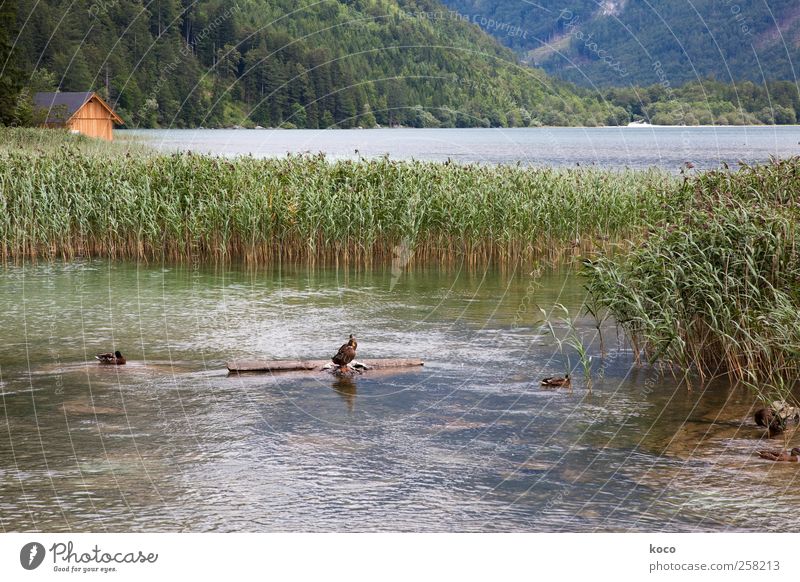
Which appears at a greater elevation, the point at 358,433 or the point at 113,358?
the point at 113,358

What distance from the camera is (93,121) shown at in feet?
246

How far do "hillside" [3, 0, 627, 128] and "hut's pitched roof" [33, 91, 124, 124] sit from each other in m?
2.19

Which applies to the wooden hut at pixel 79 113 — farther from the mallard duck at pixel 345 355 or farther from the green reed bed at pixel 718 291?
the green reed bed at pixel 718 291

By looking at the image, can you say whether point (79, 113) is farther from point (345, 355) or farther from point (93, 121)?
point (345, 355)

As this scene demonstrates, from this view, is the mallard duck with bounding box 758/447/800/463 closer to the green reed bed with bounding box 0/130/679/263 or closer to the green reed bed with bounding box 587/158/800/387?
the green reed bed with bounding box 587/158/800/387

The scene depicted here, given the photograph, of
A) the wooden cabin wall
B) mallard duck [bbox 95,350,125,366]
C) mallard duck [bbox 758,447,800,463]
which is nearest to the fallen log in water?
mallard duck [bbox 95,350,125,366]

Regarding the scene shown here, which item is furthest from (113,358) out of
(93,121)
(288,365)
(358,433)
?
(93,121)

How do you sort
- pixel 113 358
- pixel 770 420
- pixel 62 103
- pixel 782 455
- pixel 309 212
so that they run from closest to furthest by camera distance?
pixel 782 455 < pixel 770 420 < pixel 113 358 < pixel 309 212 < pixel 62 103

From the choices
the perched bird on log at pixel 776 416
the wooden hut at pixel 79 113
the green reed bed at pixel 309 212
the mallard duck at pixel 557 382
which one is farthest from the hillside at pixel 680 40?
the perched bird on log at pixel 776 416

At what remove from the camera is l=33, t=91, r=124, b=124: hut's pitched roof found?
69.2 meters

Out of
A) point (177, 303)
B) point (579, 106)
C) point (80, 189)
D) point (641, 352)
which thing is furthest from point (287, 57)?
point (641, 352)

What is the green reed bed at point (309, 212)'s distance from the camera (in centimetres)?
2289

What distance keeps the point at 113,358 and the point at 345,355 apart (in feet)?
10.4

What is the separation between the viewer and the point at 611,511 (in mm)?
8320
